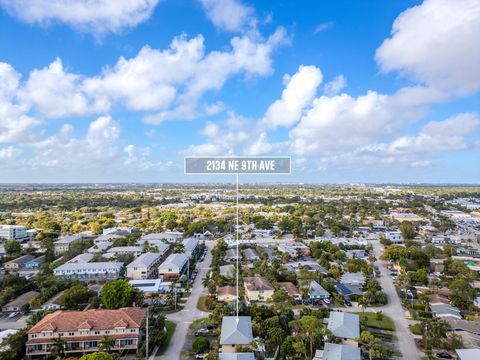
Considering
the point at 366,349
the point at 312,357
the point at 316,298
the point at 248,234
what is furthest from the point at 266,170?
the point at 248,234

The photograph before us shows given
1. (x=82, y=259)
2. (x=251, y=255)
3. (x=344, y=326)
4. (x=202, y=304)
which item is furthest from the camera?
(x=251, y=255)

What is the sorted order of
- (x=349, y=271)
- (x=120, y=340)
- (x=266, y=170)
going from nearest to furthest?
(x=266, y=170)
(x=120, y=340)
(x=349, y=271)

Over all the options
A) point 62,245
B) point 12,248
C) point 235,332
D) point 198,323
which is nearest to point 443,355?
point 235,332

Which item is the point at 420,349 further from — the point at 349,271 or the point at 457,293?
the point at 349,271

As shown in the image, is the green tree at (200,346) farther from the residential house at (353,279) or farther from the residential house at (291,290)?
the residential house at (353,279)

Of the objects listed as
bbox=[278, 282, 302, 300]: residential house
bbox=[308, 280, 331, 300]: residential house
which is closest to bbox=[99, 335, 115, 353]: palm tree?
bbox=[278, 282, 302, 300]: residential house

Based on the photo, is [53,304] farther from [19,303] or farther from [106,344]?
[106,344]
